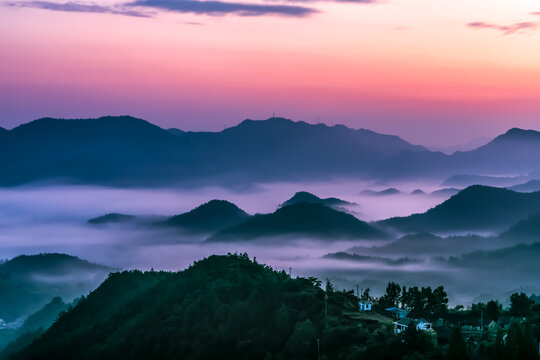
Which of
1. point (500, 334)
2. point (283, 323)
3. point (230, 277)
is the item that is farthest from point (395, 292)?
point (500, 334)

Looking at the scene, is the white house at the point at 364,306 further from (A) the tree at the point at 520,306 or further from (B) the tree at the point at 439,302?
(A) the tree at the point at 520,306

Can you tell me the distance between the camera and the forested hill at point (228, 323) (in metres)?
123

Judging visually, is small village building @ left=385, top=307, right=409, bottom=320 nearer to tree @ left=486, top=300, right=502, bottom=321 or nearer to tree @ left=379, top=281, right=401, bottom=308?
tree @ left=486, top=300, right=502, bottom=321

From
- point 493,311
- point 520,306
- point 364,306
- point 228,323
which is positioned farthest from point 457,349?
point 520,306

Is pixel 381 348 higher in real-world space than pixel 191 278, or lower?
lower

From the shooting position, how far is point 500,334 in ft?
376

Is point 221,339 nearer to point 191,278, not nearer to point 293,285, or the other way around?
point 293,285

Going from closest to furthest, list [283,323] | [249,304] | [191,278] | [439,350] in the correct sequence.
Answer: [439,350] < [283,323] < [249,304] < [191,278]

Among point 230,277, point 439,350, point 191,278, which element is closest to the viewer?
point 439,350

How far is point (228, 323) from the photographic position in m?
141

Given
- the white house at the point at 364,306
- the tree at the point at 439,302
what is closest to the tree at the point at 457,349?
the white house at the point at 364,306

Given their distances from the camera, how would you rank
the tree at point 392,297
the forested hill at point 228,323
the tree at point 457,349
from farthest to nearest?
the tree at point 392,297 → the forested hill at point 228,323 → the tree at point 457,349

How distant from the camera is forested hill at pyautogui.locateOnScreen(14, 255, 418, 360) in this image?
123 m

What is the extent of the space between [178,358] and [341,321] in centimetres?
2751
